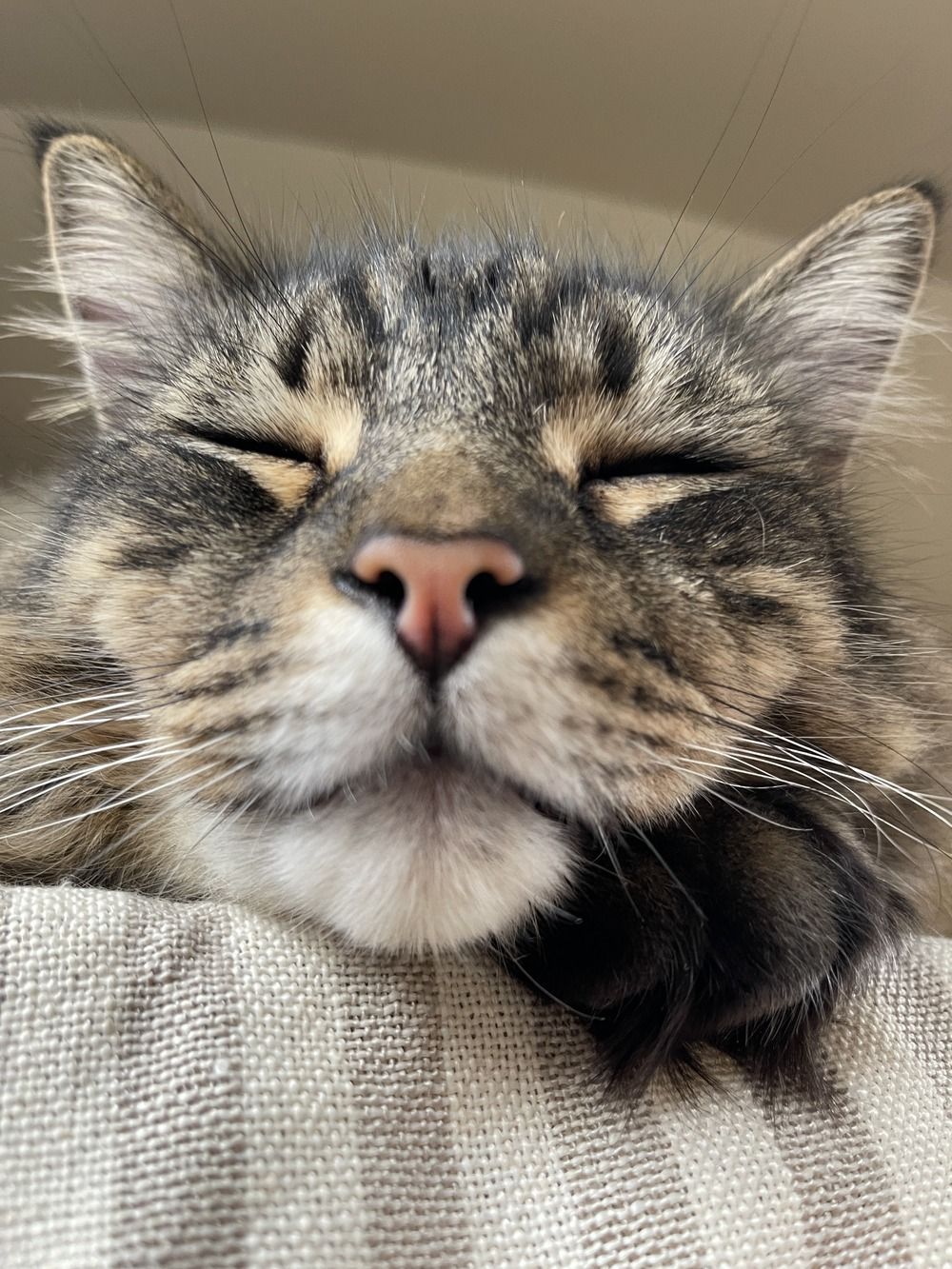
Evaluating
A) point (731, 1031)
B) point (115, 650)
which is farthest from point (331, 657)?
point (731, 1031)

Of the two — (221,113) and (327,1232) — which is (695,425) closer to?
(327,1232)

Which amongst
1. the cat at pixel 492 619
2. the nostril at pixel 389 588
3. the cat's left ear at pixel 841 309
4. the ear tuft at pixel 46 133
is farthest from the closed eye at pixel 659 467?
the ear tuft at pixel 46 133

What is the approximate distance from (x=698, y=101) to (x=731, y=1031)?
5.10 feet

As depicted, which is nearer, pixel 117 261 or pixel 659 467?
pixel 659 467

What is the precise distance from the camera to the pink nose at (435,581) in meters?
0.61

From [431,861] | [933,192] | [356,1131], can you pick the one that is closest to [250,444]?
[431,861]

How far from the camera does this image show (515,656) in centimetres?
61

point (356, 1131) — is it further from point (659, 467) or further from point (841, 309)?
point (841, 309)

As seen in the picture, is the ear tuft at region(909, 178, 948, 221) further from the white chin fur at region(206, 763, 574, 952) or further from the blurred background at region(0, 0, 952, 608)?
the white chin fur at region(206, 763, 574, 952)

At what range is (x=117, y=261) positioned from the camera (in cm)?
112

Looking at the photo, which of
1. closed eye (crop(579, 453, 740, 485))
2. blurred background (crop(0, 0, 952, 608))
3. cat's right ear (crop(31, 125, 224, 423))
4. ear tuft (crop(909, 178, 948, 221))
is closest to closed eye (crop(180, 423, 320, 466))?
cat's right ear (crop(31, 125, 224, 423))

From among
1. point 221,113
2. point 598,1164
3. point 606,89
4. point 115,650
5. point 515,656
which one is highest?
point 606,89

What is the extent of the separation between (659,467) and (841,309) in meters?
0.42

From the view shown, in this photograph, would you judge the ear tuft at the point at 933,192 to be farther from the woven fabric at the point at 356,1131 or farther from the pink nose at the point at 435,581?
the woven fabric at the point at 356,1131
